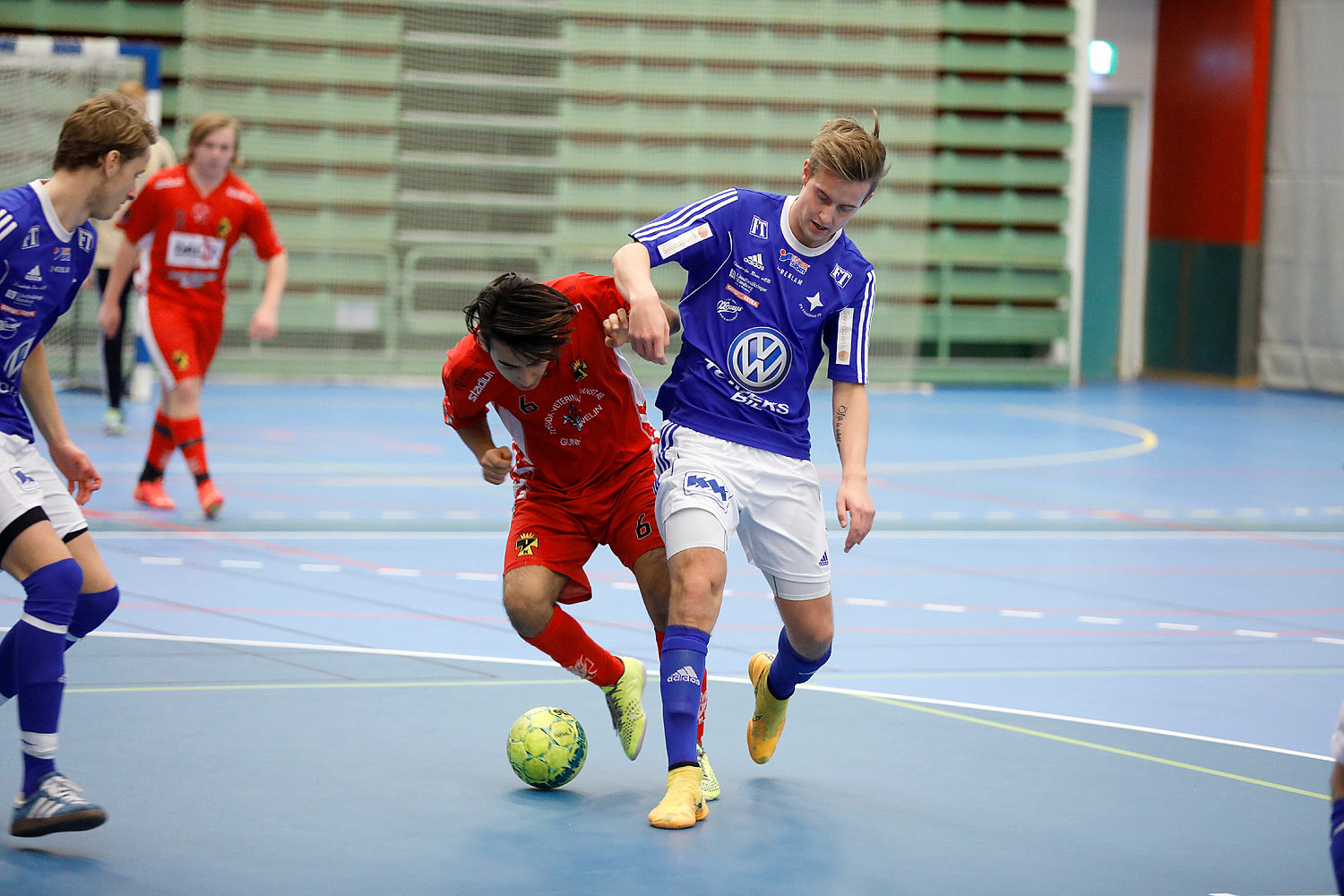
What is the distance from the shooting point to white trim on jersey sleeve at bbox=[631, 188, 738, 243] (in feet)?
12.6

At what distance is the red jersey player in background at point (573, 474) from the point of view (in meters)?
3.92

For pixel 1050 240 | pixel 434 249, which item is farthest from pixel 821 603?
pixel 1050 240

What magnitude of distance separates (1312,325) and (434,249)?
29.3 ft

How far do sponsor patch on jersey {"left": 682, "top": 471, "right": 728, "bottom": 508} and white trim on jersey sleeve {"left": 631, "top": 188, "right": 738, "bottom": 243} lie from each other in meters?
0.59

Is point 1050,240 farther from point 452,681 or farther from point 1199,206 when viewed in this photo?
point 452,681

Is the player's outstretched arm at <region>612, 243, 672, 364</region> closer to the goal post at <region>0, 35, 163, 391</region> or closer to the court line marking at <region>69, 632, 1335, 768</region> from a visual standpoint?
the court line marking at <region>69, 632, 1335, 768</region>

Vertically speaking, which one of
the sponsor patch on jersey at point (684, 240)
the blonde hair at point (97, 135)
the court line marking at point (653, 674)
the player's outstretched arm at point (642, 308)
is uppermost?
the blonde hair at point (97, 135)

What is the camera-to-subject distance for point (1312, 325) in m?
16.2

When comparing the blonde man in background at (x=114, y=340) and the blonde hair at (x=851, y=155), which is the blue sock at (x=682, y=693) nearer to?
the blonde hair at (x=851, y=155)

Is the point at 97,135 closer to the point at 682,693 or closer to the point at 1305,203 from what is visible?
the point at 682,693

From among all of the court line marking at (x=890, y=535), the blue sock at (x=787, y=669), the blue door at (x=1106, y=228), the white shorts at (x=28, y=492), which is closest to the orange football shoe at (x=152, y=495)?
the court line marking at (x=890, y=535)

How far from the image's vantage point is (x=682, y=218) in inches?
154

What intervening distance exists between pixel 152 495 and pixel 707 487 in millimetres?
4942

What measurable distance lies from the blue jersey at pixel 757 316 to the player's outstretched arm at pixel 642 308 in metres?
0.15
